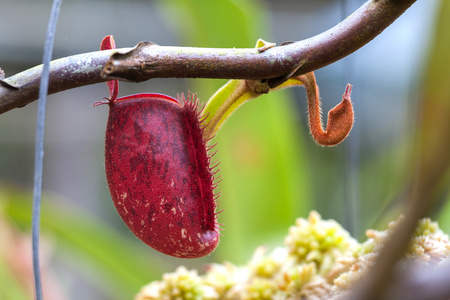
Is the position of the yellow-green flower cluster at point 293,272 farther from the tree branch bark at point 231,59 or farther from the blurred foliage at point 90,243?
the blurred foliage at point 90,243

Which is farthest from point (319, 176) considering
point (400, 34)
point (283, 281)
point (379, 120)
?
point (283, 281)

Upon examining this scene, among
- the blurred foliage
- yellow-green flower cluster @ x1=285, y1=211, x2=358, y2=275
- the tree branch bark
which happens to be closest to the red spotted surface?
the tree branch bark

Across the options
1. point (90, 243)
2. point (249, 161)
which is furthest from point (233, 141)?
point (90, 243)

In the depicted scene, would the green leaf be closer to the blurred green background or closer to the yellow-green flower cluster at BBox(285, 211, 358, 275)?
the blurred green background

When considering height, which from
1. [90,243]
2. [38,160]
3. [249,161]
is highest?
[249,161]

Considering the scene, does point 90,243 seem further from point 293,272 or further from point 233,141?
point 293,272

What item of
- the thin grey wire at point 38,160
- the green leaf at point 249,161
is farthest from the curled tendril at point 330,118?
the green leaf at point 249,161

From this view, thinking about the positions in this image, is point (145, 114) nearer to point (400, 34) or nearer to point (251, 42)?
point (251, 42)
